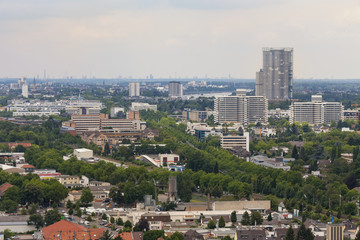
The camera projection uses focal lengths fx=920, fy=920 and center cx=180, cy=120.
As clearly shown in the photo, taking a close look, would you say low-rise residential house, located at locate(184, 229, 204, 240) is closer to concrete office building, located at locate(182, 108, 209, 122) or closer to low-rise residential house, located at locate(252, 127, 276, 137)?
low-rise residential house, located at locate(252, 127, 276, 137)

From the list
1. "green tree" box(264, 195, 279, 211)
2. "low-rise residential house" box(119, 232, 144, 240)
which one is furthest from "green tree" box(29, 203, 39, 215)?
"green tree" box(264, 195, 279, 211)

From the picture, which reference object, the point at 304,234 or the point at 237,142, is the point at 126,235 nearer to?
the point at 304,234

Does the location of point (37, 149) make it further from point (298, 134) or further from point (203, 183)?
point (298, 134)

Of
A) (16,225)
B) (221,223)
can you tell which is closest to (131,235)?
(221,223)

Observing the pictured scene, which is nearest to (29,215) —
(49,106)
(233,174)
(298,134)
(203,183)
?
(203,183)

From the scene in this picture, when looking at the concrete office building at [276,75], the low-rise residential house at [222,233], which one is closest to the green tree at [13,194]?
the low-rise residential house at [222,233]

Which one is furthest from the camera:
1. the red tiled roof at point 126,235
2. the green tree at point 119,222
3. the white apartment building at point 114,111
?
the white apartment building at point 114,111

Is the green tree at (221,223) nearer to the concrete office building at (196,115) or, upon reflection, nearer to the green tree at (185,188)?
the green tree at (185,188)
